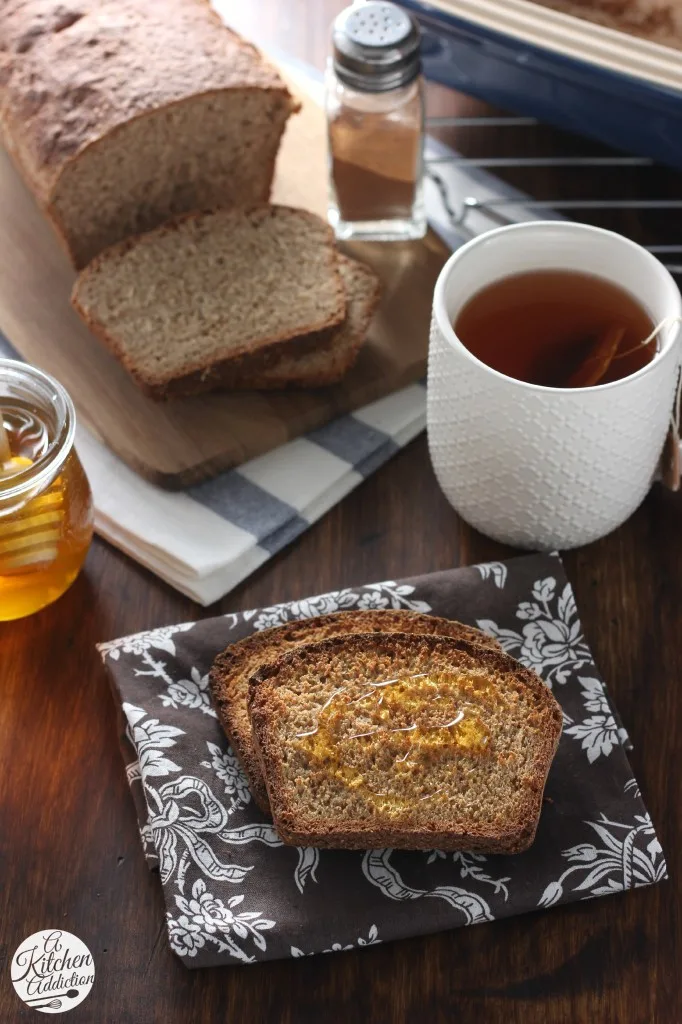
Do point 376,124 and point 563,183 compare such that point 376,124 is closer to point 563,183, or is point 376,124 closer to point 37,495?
point 563,183

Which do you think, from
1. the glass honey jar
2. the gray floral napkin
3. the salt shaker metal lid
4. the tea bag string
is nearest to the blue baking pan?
the salt shaker metal lid

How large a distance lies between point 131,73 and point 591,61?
2.36ft

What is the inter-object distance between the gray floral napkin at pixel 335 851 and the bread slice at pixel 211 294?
0.44 metres

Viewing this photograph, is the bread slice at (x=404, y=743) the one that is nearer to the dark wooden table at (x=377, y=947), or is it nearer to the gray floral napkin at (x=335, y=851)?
the gray floral napkin at (x=335, y=851)

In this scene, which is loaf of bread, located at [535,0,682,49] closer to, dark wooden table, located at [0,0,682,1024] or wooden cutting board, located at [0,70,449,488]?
wooden cutting board, located at [0,70,449,488]

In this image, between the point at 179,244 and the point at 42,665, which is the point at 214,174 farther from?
the point at 42,665

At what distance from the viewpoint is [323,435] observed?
1.78 m

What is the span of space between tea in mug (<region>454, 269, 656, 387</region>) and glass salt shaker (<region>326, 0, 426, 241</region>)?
17.5 inches

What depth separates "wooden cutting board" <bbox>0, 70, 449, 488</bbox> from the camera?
173cm

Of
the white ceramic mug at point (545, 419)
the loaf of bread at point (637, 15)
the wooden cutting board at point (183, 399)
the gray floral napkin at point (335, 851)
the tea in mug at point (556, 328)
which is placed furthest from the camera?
the wooden cutting board at point (183, 399)

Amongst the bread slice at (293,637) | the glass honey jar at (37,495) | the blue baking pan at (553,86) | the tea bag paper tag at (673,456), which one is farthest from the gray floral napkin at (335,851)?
the blue baking pan at (553,86)

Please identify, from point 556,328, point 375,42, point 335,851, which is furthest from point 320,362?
point 335,851

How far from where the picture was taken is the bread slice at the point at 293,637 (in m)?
1.42

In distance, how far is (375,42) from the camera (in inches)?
A: 68.2
